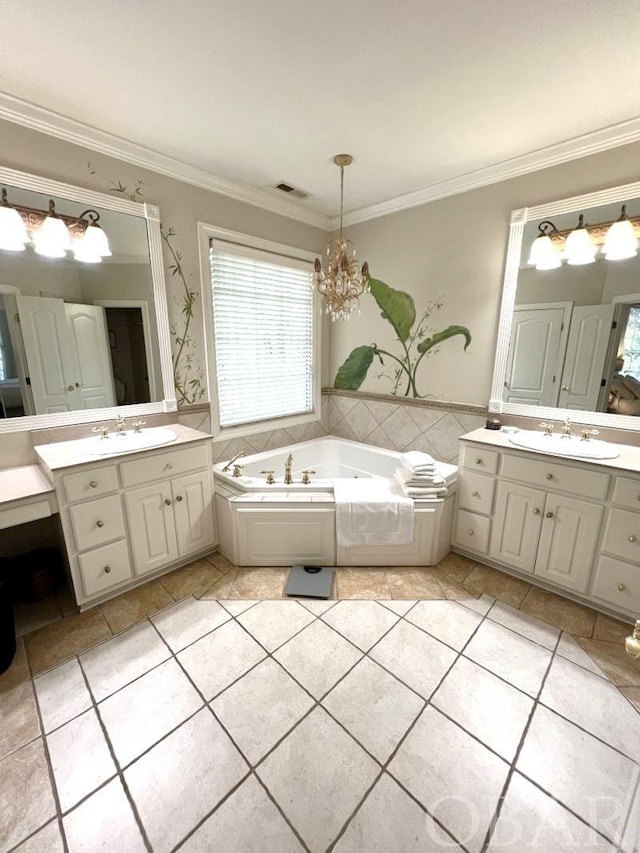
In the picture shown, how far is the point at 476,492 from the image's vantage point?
2.34m

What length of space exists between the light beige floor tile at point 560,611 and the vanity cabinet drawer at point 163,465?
213 cm

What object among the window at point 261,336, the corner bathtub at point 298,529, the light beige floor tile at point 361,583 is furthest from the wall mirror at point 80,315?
the light beige floor tile at point 361,583

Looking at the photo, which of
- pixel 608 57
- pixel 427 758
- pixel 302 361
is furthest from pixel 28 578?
pixel 608 57

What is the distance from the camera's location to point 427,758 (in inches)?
50.3

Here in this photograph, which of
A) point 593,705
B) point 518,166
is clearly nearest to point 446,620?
point 593,705

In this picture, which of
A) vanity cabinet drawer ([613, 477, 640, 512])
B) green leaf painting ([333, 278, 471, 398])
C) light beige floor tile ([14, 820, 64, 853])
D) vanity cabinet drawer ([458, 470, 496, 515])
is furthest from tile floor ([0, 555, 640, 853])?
green leaf painting ([333, 278, 471, 398])

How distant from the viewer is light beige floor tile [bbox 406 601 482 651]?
180cm

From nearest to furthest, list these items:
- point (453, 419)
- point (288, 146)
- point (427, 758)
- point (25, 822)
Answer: point (25, 822) → point (427, 758) → point (288, 146) → point (453, 419)

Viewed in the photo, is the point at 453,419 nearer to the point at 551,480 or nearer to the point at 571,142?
the point at 551,480

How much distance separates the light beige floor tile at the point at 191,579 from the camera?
2141 mm

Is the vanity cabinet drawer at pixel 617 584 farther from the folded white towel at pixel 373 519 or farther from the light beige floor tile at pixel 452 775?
the light beige floor tile at pixel 452 775

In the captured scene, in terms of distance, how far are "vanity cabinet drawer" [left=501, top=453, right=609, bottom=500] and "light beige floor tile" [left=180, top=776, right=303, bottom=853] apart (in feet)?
6.29

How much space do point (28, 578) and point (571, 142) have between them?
3.97 metres

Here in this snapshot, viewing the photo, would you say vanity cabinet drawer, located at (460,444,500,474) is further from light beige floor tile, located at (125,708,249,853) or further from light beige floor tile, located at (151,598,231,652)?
light beige floor tile, located at (125,708,249,853)
